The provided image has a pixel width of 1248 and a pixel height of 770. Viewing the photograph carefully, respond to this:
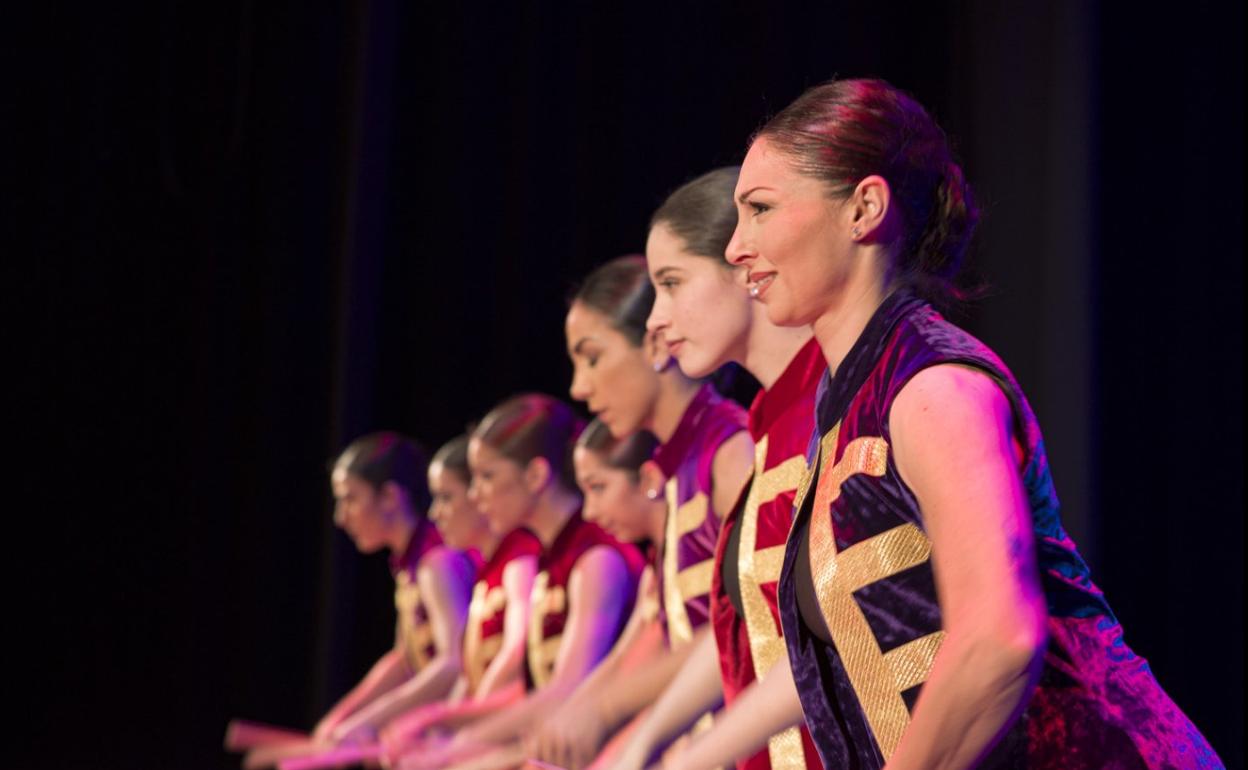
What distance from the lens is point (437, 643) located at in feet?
15.5

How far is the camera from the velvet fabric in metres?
4.96

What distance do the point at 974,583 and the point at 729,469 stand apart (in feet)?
4.36

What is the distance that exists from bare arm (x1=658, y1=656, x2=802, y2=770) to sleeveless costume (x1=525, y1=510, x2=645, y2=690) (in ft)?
5.46

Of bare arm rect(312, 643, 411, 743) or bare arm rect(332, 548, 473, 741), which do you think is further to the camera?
bare arm rect(312, 643, 411, 743)

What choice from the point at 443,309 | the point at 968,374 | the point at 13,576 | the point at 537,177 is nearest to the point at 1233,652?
the point at 968,374

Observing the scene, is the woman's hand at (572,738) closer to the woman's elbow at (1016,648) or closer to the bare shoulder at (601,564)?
the bare shoulder at (601,564)

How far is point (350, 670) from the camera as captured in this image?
5.96 m

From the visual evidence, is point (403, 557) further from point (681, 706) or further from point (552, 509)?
point (681, 706)

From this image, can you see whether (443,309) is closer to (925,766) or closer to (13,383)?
(13,383)

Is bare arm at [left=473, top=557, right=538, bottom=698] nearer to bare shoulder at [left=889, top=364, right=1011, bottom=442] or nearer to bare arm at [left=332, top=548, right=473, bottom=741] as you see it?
bare arm at [left=332, top=548, right=473, bottom=741]

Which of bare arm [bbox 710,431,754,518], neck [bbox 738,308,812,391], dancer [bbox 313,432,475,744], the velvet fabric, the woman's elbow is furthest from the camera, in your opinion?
the velvet fabric

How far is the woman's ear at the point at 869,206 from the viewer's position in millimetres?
1469

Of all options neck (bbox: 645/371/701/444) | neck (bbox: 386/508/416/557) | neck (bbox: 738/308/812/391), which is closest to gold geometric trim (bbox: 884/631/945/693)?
neck (bbox: 738/308/812/391)

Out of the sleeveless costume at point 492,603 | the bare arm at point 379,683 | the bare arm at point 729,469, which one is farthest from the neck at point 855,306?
the bare arm at point 379,683
